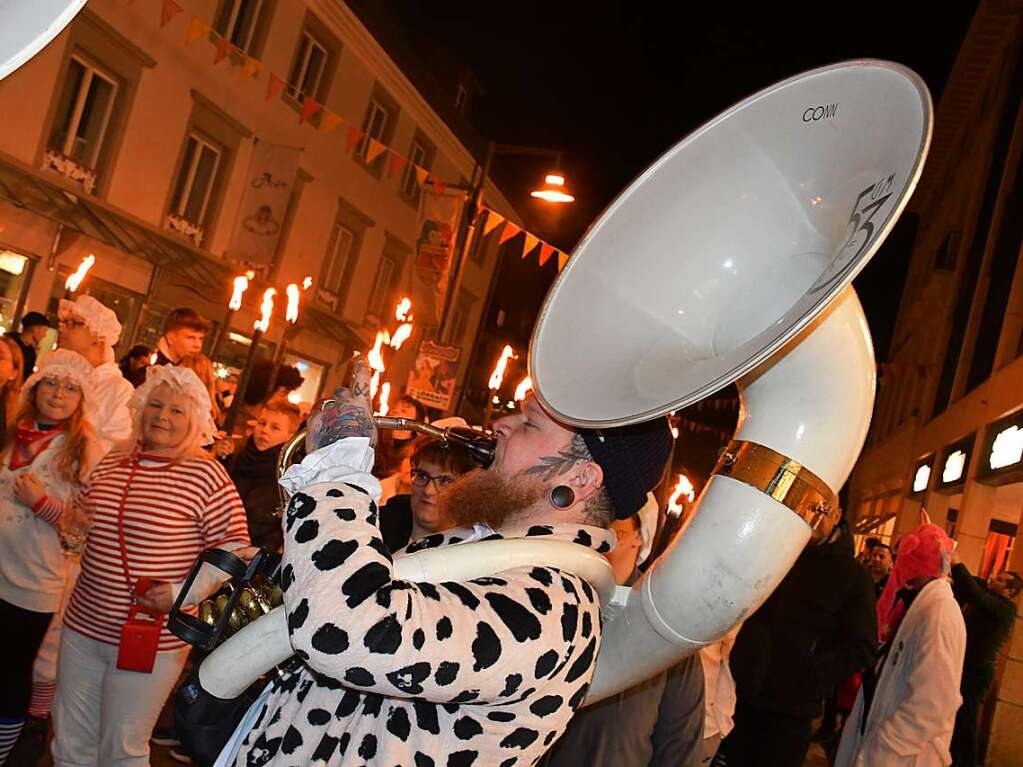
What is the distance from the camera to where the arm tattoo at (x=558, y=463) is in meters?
2.22

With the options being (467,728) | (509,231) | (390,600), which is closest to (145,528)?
(467,728)

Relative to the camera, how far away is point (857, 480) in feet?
116

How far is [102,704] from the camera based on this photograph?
12.7 feet

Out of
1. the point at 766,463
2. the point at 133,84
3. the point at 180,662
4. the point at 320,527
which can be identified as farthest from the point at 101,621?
the point at 133,84

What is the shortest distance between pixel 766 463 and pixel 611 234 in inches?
26.6

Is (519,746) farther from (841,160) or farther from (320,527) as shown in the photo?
(841,160)

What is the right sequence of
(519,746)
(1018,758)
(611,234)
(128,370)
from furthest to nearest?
(1018,758), (128,370), (611,234), (519,746)

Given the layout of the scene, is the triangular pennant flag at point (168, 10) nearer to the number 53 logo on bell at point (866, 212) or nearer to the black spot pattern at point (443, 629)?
the number 53 logo on bell at point (866, 212)

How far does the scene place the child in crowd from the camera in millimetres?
5504

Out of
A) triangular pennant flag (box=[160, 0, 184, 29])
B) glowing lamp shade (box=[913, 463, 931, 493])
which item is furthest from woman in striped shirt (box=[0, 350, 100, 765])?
glowing lamp shade (box=[913, 463, 931, 493])

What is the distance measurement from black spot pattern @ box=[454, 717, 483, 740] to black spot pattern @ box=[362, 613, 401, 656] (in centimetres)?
31

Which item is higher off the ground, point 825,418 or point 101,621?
point 825,418

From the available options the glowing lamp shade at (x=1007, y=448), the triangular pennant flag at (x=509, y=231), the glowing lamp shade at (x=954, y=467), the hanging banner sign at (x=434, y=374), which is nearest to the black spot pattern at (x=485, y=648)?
the glowing lamp shade at (x=1007, y=448)

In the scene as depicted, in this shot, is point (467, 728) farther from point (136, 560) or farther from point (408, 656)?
point (136, 560)
